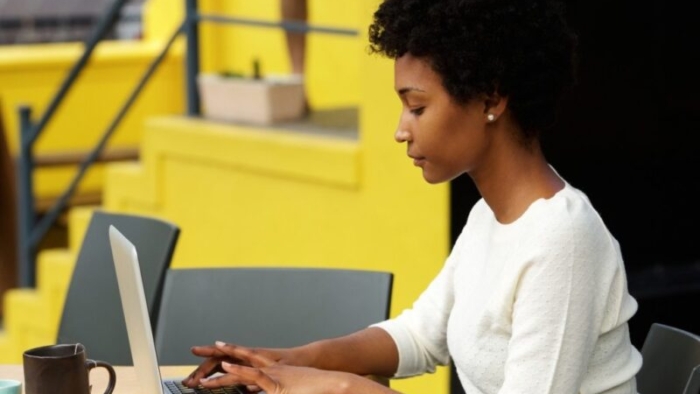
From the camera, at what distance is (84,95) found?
7965 millimetres

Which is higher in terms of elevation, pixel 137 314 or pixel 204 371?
pixel 137 314

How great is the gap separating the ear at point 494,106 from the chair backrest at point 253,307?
2.60 ft

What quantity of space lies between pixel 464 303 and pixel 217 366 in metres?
0.43

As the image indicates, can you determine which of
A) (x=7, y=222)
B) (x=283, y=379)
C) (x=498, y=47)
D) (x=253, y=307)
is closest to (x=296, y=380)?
(x=283, y=379)

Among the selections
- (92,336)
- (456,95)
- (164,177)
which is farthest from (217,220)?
(456,95)

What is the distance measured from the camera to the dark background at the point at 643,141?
4434mm

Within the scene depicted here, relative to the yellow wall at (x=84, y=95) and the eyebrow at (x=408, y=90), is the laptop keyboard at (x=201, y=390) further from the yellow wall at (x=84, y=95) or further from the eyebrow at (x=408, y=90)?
the yellow wall at (x=84, y=95)

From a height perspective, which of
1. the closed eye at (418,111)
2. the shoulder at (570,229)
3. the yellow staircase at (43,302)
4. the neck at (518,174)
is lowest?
the yellow staircase at (43,302)

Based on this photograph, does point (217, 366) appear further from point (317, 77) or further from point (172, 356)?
point (317, 77)

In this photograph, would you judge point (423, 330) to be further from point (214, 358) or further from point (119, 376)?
point (119, 376)

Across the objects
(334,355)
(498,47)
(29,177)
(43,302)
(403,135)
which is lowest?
(43,302)

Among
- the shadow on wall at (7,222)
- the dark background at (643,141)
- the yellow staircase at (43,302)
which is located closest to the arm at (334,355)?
the dark background at (643,141)

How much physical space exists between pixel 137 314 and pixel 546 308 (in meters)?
0.60

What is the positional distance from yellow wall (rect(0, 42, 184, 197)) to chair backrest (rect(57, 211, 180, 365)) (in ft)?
13.5
